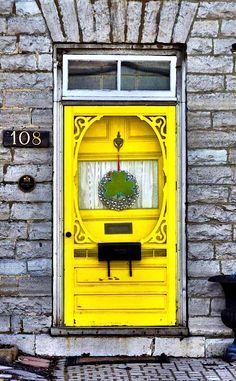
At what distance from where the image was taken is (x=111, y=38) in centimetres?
787

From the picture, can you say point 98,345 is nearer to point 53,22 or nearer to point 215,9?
point 53,22

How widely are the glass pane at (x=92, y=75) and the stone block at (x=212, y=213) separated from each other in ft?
4.83

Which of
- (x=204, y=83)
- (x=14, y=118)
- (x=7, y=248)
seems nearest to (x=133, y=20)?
(x=204, y=83)

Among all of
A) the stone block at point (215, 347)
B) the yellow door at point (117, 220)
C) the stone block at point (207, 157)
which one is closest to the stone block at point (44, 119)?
the yellow door at point (117, 220)

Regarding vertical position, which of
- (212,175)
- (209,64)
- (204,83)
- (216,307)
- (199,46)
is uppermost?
(199,46)

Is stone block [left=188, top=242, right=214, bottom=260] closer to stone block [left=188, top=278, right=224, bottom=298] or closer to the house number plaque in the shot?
stone block [left=188, top=278, right=224, bottom=298]

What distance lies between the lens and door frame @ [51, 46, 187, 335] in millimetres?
7816

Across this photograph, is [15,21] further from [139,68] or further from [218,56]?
[218,56]

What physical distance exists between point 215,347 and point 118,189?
182 centimetres

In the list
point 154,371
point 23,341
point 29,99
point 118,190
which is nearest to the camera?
point 154,371

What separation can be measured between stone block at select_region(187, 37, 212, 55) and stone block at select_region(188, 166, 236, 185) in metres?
1.15

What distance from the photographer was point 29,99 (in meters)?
7.87

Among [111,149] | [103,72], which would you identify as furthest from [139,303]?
[103,72]

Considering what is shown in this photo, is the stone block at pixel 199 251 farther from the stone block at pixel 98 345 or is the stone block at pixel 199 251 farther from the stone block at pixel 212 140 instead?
the stone block at pixel 98 345
